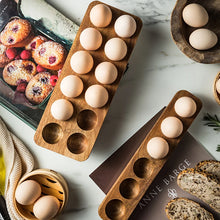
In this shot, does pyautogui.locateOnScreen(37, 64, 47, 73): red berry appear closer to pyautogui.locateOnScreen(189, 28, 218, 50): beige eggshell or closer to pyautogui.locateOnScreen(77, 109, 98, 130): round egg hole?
pyautogui.locateOnScreen(77, 109, 98, 130): round egg hole

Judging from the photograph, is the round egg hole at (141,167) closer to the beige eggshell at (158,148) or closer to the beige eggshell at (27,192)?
the beige eggshell at (158,148)

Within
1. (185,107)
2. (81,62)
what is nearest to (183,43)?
(185,107)

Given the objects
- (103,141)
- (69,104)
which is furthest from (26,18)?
(103,141)

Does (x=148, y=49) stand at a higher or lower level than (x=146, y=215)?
higher

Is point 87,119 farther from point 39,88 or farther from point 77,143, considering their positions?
point 39,88

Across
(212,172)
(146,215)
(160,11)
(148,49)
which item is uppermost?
(160,11)

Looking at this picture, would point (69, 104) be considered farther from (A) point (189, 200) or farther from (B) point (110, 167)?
(A) point (189, 200)

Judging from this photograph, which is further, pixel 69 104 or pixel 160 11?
pixel 160 11
